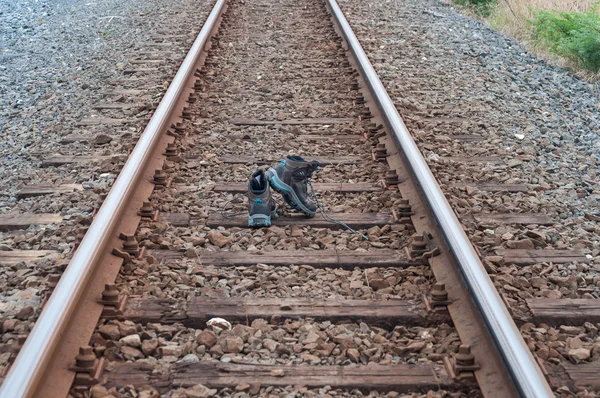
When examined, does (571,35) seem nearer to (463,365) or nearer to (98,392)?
(463,365)

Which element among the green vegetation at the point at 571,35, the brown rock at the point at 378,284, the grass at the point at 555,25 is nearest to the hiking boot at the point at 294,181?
the brown rock at the point at 378,284

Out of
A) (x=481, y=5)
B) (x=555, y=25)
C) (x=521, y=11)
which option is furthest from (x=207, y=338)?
(x=481, y=5)

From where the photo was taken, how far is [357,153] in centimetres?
489

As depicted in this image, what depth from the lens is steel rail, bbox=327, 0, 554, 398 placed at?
7.75ft

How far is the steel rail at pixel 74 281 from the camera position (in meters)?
2.35

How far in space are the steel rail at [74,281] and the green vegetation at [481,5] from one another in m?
6.76

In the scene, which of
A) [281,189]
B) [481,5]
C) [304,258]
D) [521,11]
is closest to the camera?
[304,258]

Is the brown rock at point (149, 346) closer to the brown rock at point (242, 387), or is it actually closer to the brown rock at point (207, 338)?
the brown rock at point (207, 338)

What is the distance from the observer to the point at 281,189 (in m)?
3.85

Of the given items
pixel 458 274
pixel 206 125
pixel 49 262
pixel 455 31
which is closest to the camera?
pixel 458 274

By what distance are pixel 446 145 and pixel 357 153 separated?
67 centimetres

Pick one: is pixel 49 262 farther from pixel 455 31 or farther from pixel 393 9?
pixel 393 9

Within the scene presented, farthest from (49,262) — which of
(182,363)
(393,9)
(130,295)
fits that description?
(393,9)

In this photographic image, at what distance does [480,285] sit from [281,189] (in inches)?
51.9
